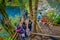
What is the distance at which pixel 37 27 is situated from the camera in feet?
5.54

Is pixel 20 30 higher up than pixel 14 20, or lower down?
lower down

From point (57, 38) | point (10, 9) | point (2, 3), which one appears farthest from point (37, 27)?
point (2, 3)

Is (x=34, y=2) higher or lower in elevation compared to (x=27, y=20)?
higher

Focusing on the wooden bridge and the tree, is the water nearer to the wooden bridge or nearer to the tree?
the tree

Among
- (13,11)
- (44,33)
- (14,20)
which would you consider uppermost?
(13,11)

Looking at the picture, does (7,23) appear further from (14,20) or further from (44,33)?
(44,33)

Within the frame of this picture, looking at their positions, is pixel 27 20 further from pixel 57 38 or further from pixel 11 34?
pixel 57 38

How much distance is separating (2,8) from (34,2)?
0.36 meters

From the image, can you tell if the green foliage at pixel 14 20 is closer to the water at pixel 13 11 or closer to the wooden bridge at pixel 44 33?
the water at pixel 13 11

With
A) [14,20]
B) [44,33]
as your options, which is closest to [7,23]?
[14,20]

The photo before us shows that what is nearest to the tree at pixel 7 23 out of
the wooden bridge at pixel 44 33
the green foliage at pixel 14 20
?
the green foliage at pixel 14 20

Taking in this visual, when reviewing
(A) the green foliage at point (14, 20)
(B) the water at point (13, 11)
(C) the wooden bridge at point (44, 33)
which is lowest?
(C) the wooden bridge at point (44, 33)

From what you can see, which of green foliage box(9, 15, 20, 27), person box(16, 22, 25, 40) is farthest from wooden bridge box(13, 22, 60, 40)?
green foliage box(9, 15, 20, 27)

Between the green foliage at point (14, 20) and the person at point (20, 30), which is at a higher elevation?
the green foliage at point (14, 20)
